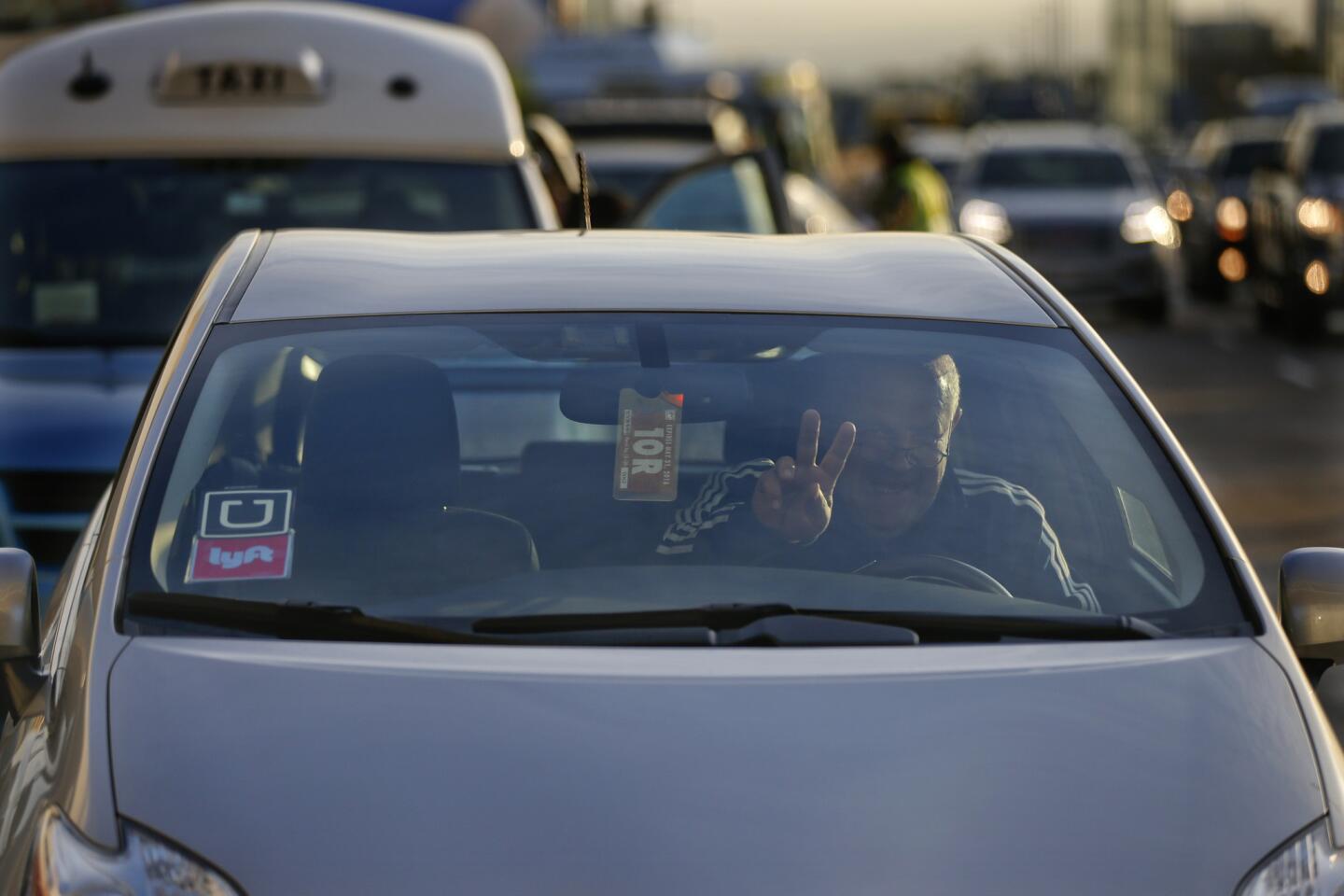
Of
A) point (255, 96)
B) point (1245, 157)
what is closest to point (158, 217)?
point (255, 96)

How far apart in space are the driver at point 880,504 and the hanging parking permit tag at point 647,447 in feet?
0.21

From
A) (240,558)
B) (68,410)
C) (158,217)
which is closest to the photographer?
(240,558)

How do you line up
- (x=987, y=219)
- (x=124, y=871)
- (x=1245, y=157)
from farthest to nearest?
(x=1245, y=157) < (x=987, y=219) < (x=124, y=871)

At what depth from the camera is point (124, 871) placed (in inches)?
106

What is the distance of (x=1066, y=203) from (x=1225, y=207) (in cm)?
340

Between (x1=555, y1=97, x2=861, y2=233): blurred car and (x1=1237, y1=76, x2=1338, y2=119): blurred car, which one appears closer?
(x1=555, y1=97, x2=861, y2=233): blurred car

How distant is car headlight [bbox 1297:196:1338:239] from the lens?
18.9 meters

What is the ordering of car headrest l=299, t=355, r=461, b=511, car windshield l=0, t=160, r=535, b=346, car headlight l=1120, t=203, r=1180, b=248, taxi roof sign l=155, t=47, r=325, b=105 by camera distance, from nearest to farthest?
car headrest l=299, t=355, r=461, b=511 → car windshield l=0, t=160, r=535, b=346 → taxi roof sign l=155, t=47, r=325, b=105 → car headlight l=1120, t=203, r=1180, b=248

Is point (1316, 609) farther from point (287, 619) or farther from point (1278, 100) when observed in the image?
point (1278, 100)

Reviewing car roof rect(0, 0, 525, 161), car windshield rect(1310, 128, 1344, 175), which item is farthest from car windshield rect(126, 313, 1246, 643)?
car windshield rect(1310, 128, 1344, 175)

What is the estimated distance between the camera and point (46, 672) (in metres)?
3.48

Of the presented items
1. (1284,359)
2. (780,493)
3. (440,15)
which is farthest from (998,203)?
(780,493)

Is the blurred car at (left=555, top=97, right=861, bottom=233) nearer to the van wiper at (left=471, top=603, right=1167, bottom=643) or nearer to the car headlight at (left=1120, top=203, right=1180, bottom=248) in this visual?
the car headlight at (left=1120, top=203, right=1180, bottom=248)

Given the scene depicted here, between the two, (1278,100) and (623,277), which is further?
(1278,100)
